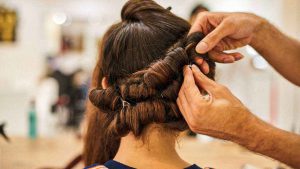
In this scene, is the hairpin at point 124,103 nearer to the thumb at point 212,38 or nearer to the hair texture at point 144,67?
the hair texture at point 144,67

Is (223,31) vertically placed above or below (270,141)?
above

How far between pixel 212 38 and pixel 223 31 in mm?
85

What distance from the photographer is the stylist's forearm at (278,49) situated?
126cm

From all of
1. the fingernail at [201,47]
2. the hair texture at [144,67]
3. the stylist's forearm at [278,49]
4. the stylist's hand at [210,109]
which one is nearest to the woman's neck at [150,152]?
the hair texture at [144,67]

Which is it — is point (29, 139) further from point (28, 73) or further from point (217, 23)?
point (28, 73)

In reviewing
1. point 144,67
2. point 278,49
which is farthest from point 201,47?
point 278,49

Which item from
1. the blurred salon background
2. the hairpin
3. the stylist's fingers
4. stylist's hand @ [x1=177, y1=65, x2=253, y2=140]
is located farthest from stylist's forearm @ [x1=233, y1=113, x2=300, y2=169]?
the blurred salon background

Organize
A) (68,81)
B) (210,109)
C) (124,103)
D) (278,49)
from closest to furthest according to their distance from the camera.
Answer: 1. (210,109)
2. (124,103)
3. (278,49)
4. (68,81)

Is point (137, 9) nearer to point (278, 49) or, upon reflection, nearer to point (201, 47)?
point (201, 47)

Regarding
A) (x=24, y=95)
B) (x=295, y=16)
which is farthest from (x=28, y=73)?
(x=295, y=16)

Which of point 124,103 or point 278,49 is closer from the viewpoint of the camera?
point 124,103

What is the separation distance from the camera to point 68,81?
6285mm

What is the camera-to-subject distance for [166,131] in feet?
3.34

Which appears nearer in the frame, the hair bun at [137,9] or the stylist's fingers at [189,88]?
the stylist's fingers at [189,88]
